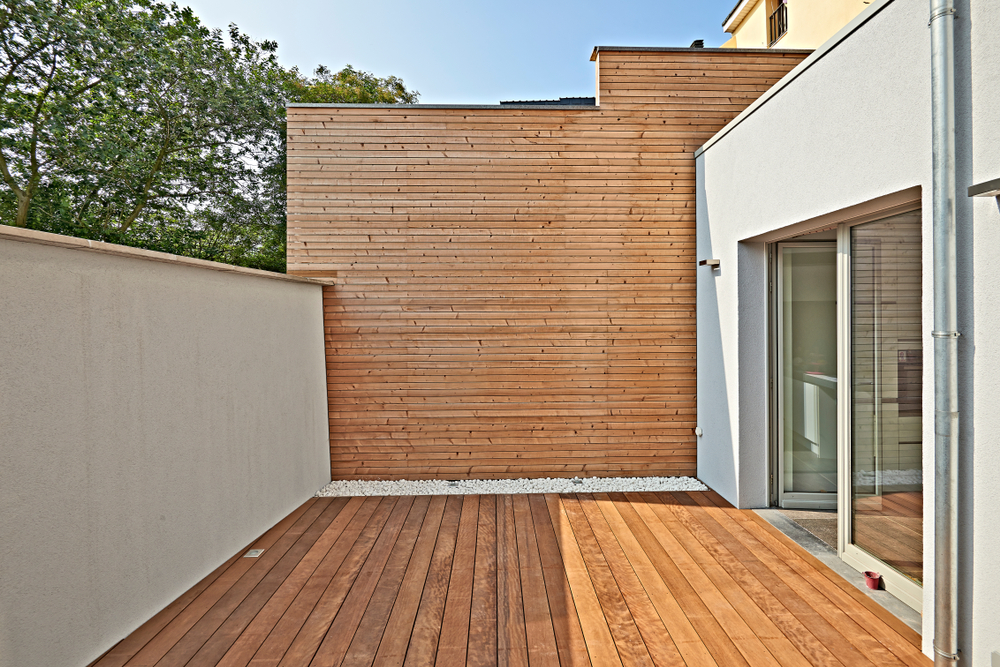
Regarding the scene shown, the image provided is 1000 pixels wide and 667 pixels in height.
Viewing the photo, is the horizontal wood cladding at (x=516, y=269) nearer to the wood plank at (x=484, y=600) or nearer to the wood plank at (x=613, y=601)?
the wood plank at (x=484, y=600)

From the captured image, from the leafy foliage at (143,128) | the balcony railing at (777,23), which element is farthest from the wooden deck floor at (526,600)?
the balcony railing at (777,23)

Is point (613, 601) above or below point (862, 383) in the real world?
below

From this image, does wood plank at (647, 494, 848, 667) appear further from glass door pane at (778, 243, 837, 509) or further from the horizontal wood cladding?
the horizontal wood cladding

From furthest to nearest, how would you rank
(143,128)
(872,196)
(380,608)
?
(143,128)
(380,608)
(872,196)

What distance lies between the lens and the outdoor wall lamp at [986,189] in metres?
1.93

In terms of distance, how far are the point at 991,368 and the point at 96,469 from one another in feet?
12.4

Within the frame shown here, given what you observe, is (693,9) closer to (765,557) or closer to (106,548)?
(765,557)

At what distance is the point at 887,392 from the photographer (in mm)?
2953

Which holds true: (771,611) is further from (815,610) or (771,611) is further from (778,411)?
(778,411)

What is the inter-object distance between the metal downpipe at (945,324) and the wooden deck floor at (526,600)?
354mm

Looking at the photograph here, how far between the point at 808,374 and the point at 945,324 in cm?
180

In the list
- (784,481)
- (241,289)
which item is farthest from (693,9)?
(241,289)

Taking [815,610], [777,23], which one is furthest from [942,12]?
[777,23]

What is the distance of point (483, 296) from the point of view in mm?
5273
